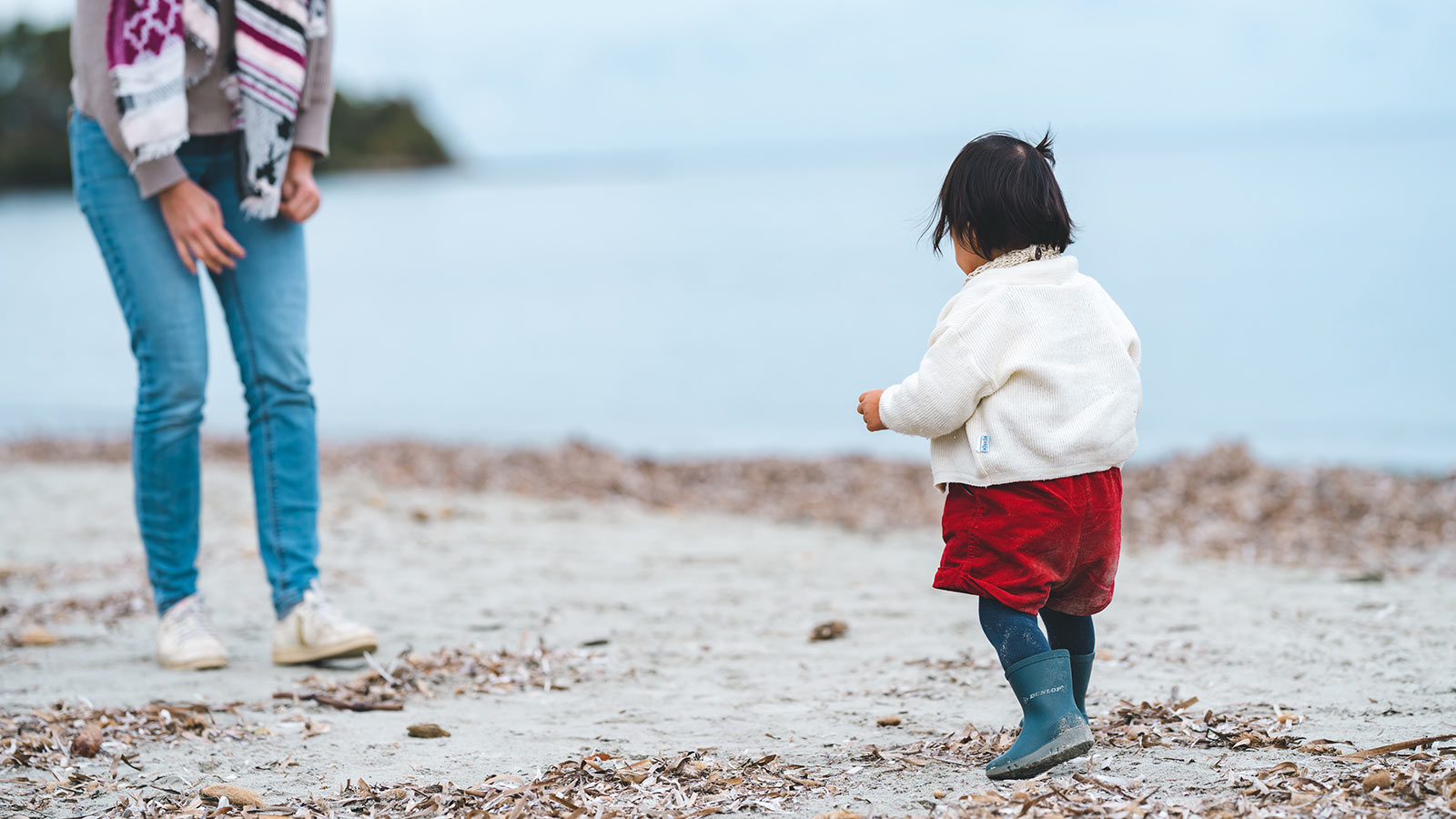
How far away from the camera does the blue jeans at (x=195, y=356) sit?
10.5 ft

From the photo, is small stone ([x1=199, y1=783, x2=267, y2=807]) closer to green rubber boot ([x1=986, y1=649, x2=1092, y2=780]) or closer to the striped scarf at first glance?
green rubber boot ([x1=986, y1=649, x2=1092, y2=780])

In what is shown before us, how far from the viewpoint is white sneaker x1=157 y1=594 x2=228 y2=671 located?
3.36 meters

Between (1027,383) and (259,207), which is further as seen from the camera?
(259,207)

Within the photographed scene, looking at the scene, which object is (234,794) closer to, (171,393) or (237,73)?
(171,393)

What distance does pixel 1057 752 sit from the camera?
2.14 meters

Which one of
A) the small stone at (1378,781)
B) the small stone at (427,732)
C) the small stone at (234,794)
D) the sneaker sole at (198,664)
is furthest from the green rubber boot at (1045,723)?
the sneaker sole at (198,664)

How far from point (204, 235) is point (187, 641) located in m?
1.10

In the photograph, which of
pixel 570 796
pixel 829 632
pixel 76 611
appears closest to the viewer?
pixel 570 796

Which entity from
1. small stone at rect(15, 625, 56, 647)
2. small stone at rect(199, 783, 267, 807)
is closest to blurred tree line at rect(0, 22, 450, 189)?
small stone at rect(15, 625, 56, 647)

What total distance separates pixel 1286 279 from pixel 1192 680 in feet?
74.7

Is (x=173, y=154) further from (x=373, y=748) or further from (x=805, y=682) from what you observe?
(x=805, y=682)

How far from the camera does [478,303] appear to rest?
2739 centimetres

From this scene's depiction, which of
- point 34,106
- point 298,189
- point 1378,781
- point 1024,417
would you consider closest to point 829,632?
point 1024,417

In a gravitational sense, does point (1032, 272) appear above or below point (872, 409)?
Result: above
